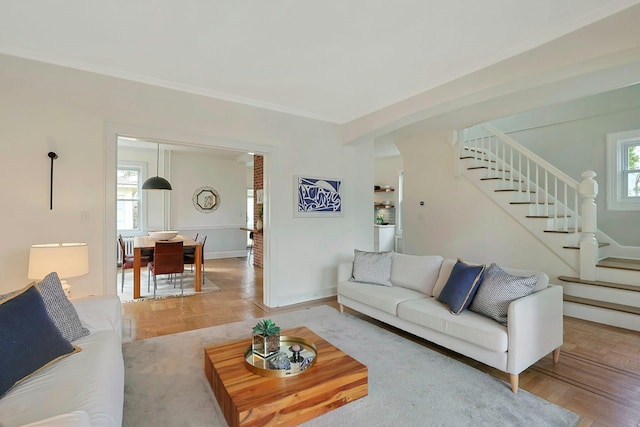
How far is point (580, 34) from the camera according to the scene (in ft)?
7.81

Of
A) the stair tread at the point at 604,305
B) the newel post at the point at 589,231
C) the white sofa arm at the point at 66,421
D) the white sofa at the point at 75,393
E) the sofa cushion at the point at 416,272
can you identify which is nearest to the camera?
the white sofa arm at the point at 66,421

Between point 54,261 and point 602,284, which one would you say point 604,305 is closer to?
point 602,284

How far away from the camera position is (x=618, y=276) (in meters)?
3.75

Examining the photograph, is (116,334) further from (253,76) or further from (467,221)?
(467,221)

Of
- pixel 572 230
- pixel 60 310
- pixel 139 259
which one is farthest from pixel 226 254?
pixel 572 230

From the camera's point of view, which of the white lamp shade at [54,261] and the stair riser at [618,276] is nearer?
the white lamp shade at [54,261]

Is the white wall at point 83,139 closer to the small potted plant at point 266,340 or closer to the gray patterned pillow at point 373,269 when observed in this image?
the gray patterned pillow at point 373,269

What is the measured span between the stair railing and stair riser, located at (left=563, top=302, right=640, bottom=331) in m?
0.47

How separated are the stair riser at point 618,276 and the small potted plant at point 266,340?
412cm

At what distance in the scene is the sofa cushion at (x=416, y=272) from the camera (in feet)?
10.8

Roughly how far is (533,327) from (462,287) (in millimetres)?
549

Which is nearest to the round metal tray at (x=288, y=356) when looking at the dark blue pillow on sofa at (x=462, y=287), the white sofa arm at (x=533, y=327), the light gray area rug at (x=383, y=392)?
the light gray area rug at (x=383, y=392)

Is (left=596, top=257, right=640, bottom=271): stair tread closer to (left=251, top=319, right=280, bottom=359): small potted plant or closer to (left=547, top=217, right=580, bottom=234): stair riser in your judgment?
(left=547, top=217, right=580, bottom=234): stair riser

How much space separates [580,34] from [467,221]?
329 cm
